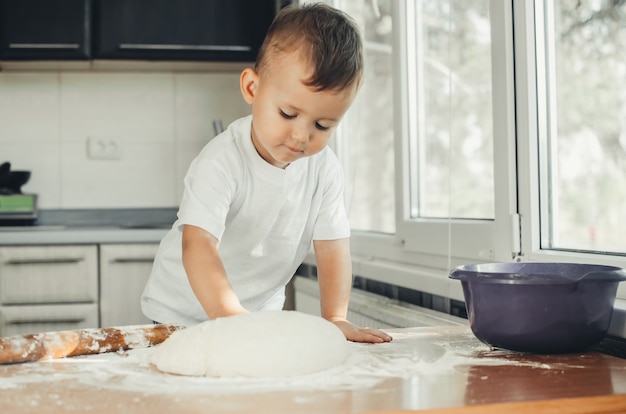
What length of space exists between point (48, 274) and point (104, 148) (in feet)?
2.58

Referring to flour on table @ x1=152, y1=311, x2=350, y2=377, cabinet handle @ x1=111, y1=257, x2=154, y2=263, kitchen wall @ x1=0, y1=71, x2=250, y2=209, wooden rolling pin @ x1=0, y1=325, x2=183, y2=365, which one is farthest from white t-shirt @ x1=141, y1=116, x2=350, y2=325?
kitchen wall @ x1=0, y1=71, x2=250, y2=209

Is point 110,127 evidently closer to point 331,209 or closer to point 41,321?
point 41,321

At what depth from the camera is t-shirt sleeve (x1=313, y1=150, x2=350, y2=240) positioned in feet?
4.61

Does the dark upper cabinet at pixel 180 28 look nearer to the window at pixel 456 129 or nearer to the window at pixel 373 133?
the window at pixel 373 133

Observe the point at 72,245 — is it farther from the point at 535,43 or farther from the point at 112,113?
the point at 535,43

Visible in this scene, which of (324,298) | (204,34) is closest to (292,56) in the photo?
(324,298)

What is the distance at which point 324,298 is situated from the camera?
136 cm

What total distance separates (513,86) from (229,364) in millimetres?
852

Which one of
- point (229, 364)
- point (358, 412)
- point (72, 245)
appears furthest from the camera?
point (72, 245)

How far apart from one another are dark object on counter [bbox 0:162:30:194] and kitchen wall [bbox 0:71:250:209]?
181 mm

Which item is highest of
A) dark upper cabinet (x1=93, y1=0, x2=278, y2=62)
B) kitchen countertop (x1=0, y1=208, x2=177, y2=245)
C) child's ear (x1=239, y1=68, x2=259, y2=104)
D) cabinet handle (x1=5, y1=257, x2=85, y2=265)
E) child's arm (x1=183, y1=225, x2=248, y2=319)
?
dark upper cabinet (x1=93, y1=0, x2=278, y2=62)

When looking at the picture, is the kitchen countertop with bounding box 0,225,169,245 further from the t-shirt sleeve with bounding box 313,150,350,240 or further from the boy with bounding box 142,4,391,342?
the t-shirt sleeve with bounding box 313,150,350,240

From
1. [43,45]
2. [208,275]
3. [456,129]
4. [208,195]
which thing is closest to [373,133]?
[456,129]

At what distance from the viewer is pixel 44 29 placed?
2912 millimetres
